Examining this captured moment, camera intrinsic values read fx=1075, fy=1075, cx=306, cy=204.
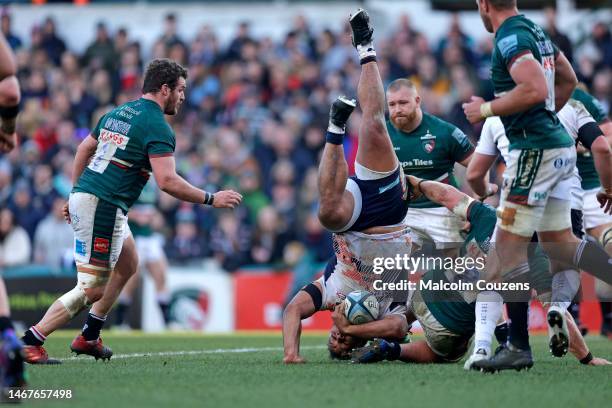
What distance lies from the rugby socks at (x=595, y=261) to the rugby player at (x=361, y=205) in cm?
145

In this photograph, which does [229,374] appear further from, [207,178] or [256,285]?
[207,178]

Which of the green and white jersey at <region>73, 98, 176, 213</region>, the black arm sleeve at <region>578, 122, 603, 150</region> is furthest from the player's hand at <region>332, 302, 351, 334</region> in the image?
the black arm sleeve at <region>578, 122, 603, 150</region>

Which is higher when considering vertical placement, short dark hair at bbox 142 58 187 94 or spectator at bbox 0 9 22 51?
spectator at bbox 0 9 22 51

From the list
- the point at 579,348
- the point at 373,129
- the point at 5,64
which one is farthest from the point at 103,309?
the point at 579,348

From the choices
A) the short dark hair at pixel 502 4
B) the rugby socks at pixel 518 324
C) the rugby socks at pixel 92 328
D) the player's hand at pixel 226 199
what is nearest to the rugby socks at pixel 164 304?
the rugby socks at pixel 92 328

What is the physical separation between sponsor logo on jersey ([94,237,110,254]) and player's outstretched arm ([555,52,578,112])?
363 cm

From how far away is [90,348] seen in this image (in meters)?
8.72

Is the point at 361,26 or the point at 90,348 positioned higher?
the point at 361,26

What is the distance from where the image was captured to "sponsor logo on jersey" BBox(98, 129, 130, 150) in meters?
8.47

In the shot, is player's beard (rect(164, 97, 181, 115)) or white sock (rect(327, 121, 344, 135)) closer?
white sock (rect(327, 121, 344, 135))

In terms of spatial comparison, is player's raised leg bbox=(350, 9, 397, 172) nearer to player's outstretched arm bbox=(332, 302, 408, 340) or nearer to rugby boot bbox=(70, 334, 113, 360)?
player's outstretched arm bbox=(332, 302, 408, 340)

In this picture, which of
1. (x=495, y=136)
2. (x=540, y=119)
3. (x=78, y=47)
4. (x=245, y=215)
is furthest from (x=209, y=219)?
(x=540, y=119)

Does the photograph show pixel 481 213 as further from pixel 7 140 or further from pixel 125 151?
pixel 7 140

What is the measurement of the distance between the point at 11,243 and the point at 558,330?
11.5 metres
